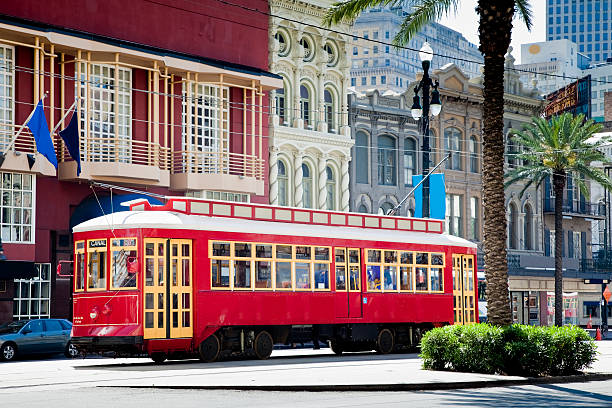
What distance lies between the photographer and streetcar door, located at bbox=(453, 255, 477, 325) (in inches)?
1374

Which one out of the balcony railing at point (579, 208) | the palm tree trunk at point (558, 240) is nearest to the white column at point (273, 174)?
the palm tree trunk at point (558, 240)

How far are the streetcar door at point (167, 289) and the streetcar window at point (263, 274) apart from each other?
2283 mm

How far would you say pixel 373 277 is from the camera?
3180 centimetres

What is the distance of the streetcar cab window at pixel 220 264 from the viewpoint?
2734cm

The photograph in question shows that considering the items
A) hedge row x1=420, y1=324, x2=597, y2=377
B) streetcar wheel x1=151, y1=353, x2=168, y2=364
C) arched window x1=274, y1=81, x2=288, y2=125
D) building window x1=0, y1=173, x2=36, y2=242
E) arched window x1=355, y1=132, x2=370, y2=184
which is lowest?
streetcar wheel x1=151, y1=353, x2=168, y2=364

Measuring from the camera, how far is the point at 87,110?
125 ft

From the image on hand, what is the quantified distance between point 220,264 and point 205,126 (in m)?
16.4

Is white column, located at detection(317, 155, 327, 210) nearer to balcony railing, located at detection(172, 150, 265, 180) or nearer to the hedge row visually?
balcony railing, located at detection(172, 150, 265, 180)

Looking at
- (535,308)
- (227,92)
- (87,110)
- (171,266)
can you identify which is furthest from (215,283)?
(535,308)

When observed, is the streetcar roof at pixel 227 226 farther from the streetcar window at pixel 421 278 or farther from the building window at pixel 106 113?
the building window at pixel 106 113

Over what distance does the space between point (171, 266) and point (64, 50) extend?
45.1ft

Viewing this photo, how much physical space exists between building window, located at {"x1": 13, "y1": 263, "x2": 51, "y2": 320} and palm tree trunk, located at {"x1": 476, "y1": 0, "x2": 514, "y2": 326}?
19.1 metres

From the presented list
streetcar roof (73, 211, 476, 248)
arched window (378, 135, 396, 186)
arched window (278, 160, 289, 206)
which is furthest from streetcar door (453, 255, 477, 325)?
arched window (378, 135, 396, 186)

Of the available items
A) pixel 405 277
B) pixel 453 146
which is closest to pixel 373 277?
pixel 405 277
